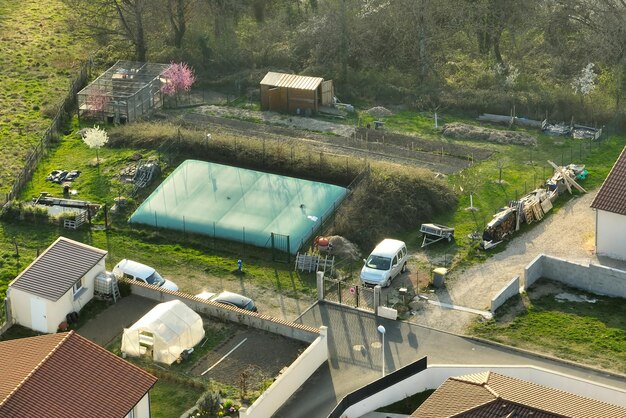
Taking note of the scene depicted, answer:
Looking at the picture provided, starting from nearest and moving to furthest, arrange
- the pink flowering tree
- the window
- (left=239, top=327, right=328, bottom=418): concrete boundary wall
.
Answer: (left=239, top=327, right=328, bottom=418): concrete boundary wall < the window < the pink flowering tree

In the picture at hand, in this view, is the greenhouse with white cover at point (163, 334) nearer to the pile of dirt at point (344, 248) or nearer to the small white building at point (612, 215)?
the pile of dirt at point (344, 248)

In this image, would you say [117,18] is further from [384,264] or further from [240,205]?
[384,264]

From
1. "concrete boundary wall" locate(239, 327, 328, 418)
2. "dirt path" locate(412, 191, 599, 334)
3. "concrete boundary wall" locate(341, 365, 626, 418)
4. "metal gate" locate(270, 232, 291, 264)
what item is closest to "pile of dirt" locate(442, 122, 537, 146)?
"dirt path" locate(412, 191, 599, 334)

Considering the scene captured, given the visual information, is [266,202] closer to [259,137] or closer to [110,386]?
[259,137]

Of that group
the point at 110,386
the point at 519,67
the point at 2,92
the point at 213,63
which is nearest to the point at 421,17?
the point at 519,67

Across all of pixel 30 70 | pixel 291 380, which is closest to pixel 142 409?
pixel 291 380

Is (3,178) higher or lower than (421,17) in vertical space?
lower

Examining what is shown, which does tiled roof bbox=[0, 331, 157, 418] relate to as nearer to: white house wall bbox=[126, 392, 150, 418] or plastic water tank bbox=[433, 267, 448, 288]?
white house wall bbox=[126, 392, 150, 418]
